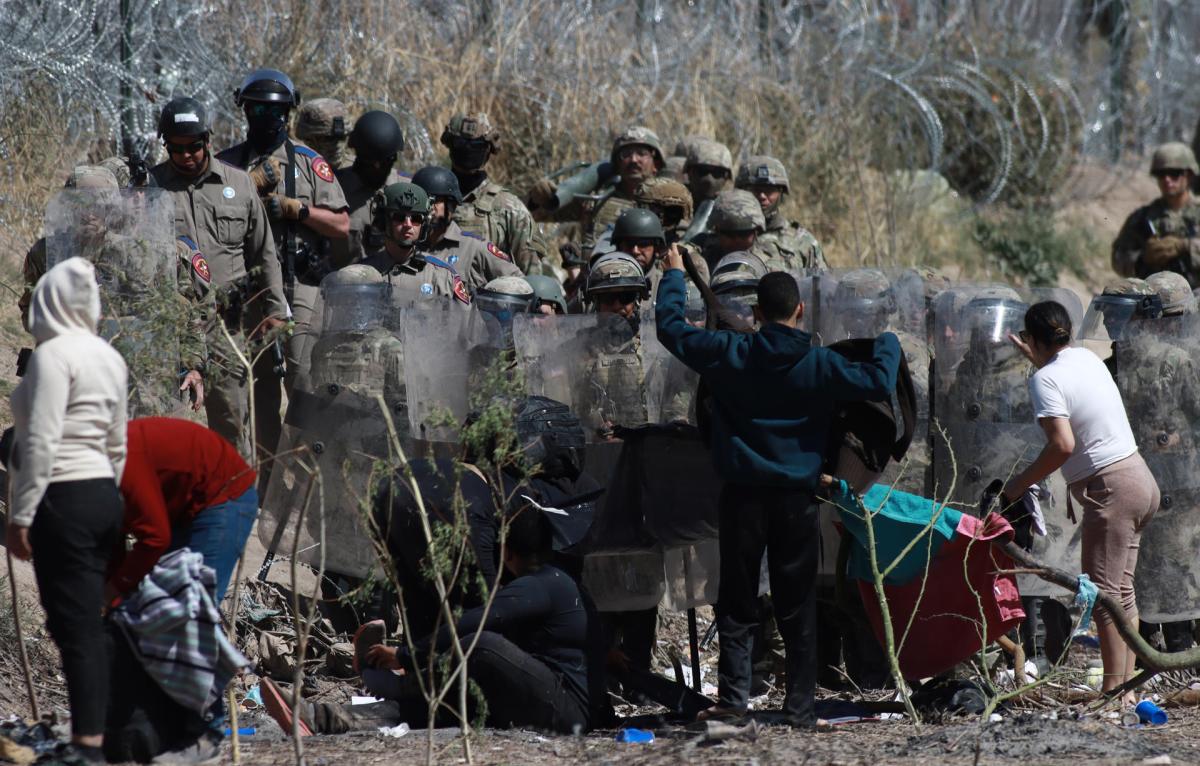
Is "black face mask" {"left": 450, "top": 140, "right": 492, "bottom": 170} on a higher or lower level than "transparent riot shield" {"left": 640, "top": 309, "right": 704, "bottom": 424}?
higher

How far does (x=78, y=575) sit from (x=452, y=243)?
149 inches

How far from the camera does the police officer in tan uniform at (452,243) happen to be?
7668mm

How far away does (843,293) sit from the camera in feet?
20.8

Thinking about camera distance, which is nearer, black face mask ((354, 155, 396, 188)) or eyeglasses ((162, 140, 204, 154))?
eyeglasses ((162, 140, 204, 154))

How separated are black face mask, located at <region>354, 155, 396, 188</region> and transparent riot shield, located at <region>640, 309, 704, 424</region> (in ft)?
8.22

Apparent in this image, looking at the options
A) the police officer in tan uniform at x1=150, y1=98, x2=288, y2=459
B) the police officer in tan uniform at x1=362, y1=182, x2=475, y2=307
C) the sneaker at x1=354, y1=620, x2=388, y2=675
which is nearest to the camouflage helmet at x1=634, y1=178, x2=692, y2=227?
the police officer in tan uniform at x1=362, y1=182, x2=475, y2=307

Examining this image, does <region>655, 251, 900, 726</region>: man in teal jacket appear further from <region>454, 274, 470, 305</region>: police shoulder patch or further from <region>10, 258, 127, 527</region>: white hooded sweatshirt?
<region>10, 258, 127, 527</region>: white hooded sweatshirt

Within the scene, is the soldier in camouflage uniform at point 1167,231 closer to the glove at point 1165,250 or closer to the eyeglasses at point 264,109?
the glove at point 1165,250

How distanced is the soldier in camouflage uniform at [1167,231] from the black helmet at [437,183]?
4.92m

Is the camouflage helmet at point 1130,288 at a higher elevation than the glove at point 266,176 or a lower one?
lower

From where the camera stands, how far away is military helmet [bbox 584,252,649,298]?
6.48 meters

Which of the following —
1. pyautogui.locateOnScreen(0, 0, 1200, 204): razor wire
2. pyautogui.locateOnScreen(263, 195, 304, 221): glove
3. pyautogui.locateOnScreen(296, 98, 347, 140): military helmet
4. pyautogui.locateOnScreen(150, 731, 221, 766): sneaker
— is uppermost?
pyautogui.locateOnScreen(0, 0, 1200, 204): razor wire

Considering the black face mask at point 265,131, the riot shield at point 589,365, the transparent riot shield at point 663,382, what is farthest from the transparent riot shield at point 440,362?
the black face mask at point 265,131

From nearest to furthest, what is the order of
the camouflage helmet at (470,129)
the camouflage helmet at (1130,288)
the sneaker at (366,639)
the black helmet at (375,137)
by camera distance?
the sneaker at (366,639)
the camouflage helmet at (1130,288)
the black helmet at (375,137)
the camouflage helmet at (470,129)
